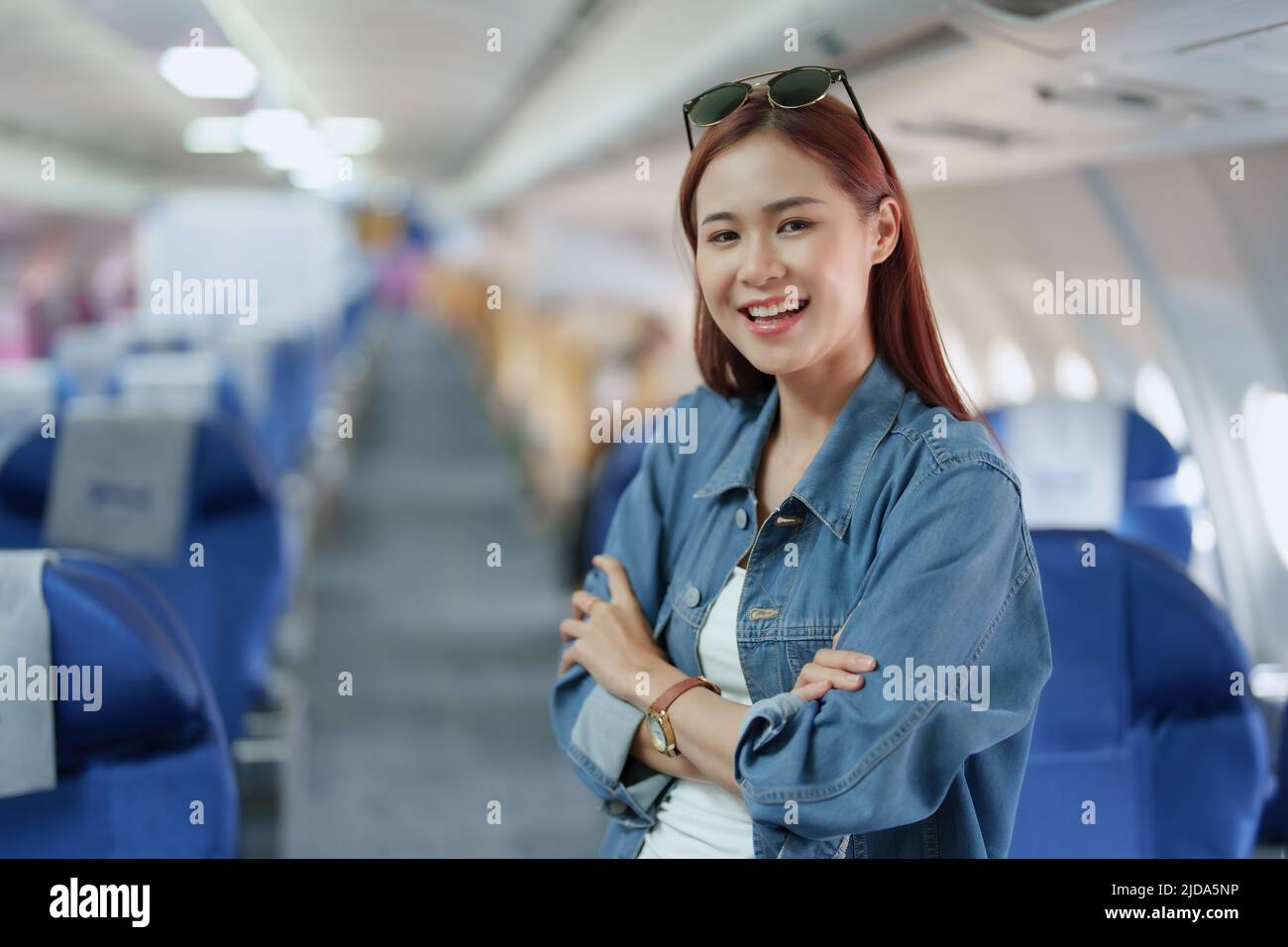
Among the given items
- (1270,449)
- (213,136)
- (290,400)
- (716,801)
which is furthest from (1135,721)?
(213,136)

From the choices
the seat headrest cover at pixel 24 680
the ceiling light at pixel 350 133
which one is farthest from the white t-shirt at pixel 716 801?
the ceiling light at pixel 350 133

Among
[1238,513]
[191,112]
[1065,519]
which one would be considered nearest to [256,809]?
[1065,519]

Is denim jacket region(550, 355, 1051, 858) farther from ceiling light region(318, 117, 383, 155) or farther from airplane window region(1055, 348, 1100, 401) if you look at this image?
ceiling light region(318, 117, 383, 155)

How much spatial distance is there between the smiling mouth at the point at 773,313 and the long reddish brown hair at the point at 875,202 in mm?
130

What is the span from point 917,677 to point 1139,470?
1.93 m

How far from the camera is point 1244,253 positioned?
3.38 meters

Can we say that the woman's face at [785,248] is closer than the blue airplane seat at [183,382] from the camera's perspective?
Yes

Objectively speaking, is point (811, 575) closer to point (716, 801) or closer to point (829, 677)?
point (829, 677)

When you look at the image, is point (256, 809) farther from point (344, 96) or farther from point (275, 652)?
point (344, 96)

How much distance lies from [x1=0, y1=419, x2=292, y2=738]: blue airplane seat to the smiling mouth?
178cm

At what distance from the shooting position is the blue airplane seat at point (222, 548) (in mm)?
2953

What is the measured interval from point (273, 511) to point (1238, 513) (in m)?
2.63

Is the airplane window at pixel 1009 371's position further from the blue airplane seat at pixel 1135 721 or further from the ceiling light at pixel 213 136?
the ceiling light at pixel 213 136

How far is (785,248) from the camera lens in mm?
1496
